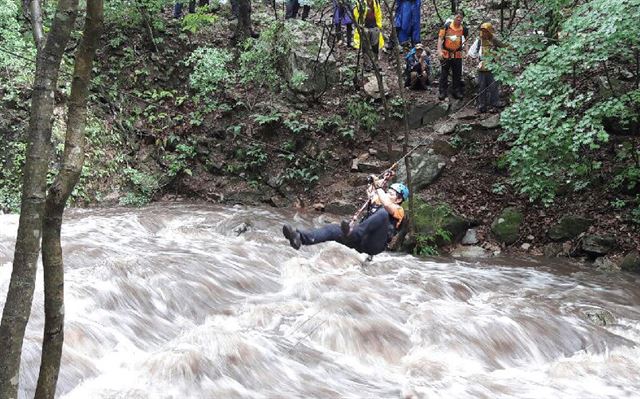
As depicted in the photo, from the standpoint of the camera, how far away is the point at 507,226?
1023cm

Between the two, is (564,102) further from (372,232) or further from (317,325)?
(317,325)

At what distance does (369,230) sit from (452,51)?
7211 mm

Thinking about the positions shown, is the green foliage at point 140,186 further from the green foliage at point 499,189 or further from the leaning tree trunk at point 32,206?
the leaning tree trunk at point 32,206

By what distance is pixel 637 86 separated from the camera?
9445 mm

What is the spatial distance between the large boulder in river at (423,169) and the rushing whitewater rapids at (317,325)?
305cm

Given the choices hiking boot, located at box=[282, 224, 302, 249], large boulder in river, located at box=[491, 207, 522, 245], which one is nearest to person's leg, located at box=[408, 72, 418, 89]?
large boulder in river, located at box=[491, 207, 522, 245]

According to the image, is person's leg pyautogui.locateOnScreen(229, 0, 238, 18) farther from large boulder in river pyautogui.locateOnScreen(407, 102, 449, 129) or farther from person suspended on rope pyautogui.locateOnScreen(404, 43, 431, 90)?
large boulder in river pyautogui.locateOnScreen(407, 102, 449, 129)

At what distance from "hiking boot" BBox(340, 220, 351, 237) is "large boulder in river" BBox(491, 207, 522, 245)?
445 cm

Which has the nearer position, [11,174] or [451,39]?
[11,174]

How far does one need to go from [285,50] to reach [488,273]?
8432mm

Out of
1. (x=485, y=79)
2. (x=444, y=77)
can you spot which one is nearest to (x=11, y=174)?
(x=444, y=77)

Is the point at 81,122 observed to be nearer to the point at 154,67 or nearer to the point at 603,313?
the point at 603,313

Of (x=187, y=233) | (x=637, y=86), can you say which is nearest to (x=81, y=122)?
(x=187, y=233)

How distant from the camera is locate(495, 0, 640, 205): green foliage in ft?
25.7
